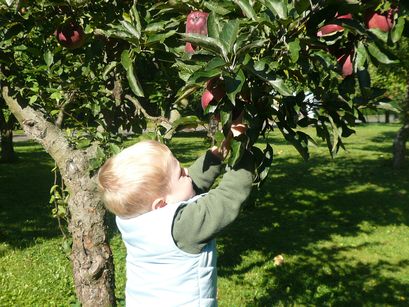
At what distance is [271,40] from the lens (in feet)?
4.88

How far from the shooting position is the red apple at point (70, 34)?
2635 millimetres

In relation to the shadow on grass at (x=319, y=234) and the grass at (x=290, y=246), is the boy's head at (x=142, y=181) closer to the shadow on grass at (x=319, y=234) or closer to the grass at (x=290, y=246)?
the grass at (x=290, y=246)

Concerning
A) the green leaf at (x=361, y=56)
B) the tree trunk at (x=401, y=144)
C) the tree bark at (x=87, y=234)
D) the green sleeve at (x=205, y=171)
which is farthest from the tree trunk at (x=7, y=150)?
the green leaf at (x=361, y=56)

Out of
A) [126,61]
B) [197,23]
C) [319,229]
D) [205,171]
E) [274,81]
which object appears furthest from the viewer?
[319,229]

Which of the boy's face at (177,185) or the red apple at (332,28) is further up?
the red apple at (332,28)

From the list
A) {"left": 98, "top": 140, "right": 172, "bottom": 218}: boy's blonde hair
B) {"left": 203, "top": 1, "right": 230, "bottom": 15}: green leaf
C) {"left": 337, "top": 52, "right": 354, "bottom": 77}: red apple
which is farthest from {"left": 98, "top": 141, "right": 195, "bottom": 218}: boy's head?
{"left": 337, "top": 52, "right": 354, "bottom": 77}: red apple

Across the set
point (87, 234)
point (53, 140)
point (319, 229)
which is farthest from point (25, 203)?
point (87, 234)

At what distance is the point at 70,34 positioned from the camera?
8.71 feet

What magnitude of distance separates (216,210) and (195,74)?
635 mm

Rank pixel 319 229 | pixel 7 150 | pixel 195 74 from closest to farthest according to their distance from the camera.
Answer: pixel 195 74, pixel 319 229, pixel 7 150

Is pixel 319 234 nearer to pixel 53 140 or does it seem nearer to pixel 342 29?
pixel 53 140

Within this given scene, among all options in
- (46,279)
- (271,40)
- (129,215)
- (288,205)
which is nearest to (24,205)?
(46,279)

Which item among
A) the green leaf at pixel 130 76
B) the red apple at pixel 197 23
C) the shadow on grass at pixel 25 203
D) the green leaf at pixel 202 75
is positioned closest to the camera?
the green leaf at pixel 202 75

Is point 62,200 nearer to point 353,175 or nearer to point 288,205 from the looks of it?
point 288,205
